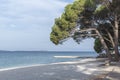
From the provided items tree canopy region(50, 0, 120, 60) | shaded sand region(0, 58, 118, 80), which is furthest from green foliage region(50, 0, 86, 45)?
shaded sand region(0, 58, 118, 80)

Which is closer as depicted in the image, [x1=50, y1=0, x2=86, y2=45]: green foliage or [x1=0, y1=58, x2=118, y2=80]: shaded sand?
[x1=0, y1=58, x2=118, y2=80]: shaded sand

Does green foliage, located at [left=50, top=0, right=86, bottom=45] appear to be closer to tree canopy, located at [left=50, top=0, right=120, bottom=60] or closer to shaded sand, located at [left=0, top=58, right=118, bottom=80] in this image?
tree canopy, located at [left=50, top=0, right=120, bottom=60]

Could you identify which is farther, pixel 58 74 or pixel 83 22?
pixel 83 22

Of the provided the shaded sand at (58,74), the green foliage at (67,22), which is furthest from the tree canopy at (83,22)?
the shaded sand at (58,74)

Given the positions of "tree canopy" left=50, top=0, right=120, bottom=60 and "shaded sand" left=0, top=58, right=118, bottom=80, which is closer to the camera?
"shaded sand" left=0, top=58, right=118, bottom=80

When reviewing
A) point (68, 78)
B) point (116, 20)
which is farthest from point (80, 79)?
point (116, 20)

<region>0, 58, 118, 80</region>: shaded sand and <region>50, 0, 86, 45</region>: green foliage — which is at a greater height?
<region>50, 0, 86, 45</region>: green foliage

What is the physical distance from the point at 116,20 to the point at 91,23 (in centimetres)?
417

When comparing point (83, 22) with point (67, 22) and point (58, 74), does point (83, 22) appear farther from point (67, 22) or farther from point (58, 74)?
point (58, 74)

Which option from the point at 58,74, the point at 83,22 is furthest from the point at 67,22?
the point at 58,74

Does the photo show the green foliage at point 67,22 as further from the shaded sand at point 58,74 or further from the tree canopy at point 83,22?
the shaded sand at point 58,74

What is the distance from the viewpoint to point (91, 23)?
129 feet

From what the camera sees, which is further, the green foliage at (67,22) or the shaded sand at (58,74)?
the green foliage at (67,22)

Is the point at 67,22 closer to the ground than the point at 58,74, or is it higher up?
higher up
